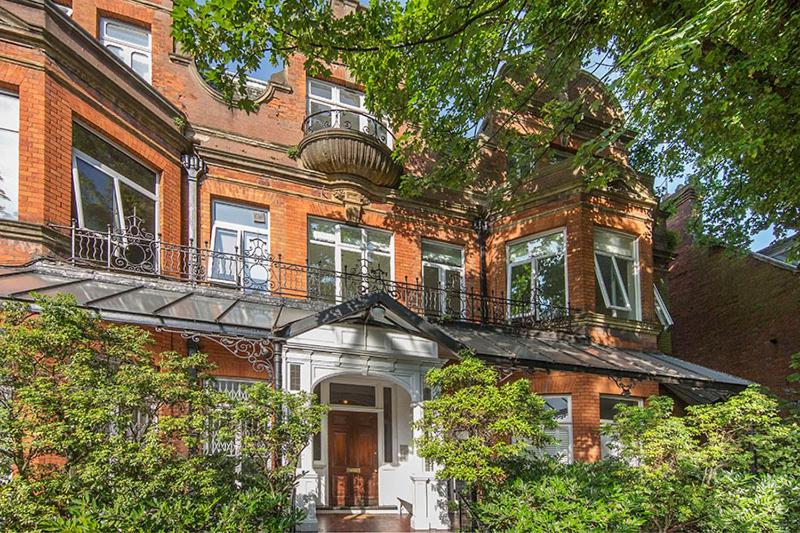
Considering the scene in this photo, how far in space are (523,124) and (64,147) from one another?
10738 millimetres

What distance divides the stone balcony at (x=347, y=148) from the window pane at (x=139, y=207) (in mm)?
3498

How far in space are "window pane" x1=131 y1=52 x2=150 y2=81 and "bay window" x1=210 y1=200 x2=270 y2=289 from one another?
10.2 ft

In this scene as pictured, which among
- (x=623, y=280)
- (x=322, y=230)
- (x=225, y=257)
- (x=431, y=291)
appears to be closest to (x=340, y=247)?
(x=322, y=230)

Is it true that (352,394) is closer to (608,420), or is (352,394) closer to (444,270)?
(444,270)

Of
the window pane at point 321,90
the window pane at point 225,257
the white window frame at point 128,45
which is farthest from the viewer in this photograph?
the window pane at point 321,90

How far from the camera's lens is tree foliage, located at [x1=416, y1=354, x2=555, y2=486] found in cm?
796

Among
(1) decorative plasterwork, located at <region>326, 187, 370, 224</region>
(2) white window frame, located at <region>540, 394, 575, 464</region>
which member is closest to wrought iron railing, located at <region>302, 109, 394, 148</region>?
(1) decorative plasterwork, located at <region>326, 187, 370, 224</region>

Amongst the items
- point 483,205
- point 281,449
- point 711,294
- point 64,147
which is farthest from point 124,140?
point 711,294

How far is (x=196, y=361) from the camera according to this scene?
23.0 ft

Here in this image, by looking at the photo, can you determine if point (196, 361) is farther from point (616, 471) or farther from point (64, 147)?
point (616, 471)

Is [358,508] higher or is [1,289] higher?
[1,289]

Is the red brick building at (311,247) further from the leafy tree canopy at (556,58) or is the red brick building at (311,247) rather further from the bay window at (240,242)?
the leafy tree canopy at (556,58)

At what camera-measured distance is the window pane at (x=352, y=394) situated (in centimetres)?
1185

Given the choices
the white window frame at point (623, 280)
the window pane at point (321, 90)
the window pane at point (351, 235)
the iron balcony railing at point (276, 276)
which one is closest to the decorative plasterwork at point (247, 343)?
the iron balcony railing at point (276, 276)
